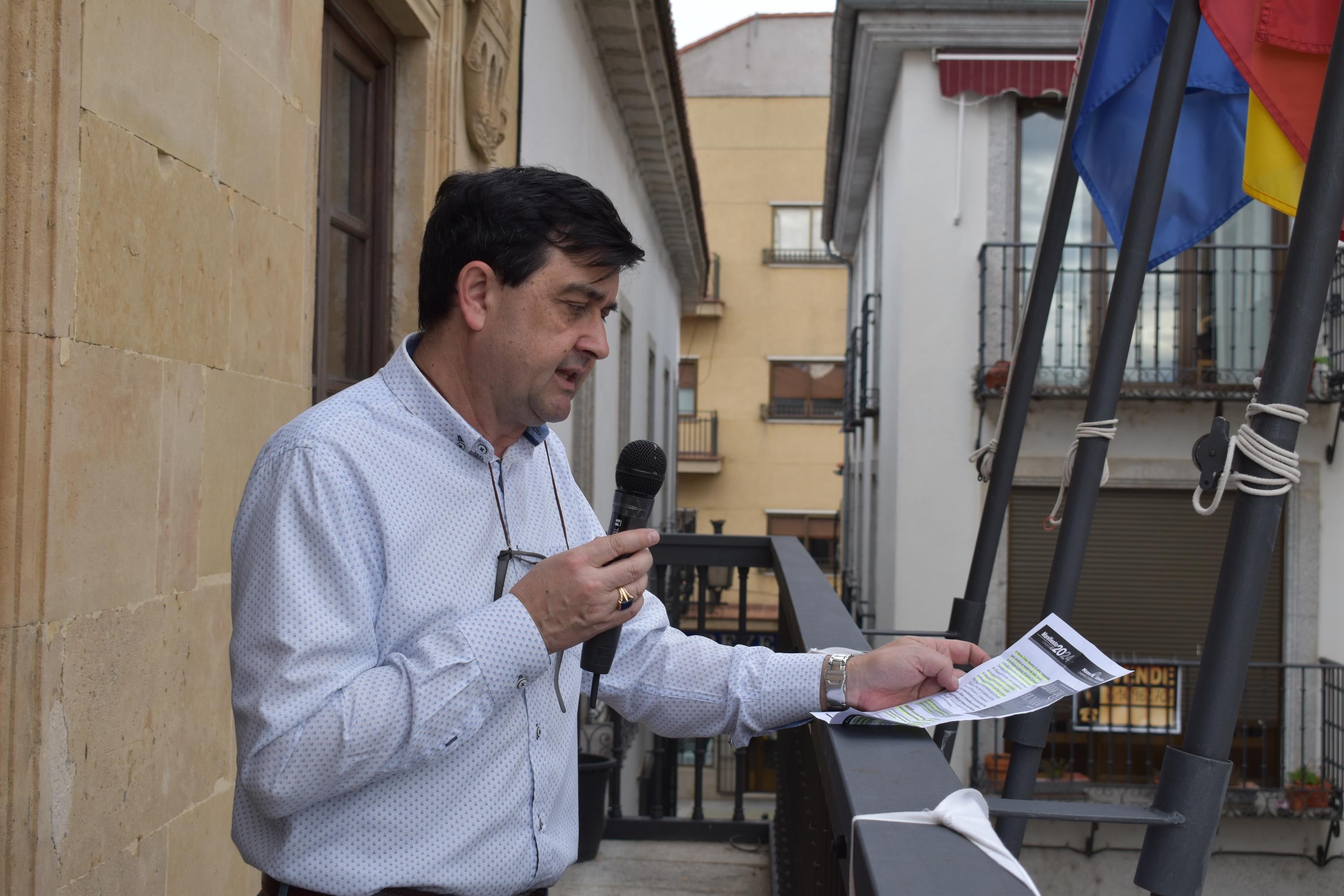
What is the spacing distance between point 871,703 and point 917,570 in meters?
8.18

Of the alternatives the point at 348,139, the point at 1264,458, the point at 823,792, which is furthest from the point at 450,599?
the point at 348,139

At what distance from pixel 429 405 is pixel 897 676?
80cm

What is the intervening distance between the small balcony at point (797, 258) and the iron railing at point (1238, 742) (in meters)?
16.7

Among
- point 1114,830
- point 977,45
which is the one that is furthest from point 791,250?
point 1114,830

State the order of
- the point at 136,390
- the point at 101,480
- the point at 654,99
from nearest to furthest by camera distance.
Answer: the point at 101,480
the point at 136,390
the point at 654,99

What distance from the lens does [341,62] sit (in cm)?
371

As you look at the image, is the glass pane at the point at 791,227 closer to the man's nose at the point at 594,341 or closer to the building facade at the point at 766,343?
the building facade at the point at 766,343

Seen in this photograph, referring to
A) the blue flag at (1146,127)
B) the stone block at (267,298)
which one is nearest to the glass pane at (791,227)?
the blue flag at (1146,127)

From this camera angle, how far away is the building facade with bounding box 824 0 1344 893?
9359 mm

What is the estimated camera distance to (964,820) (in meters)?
1.15

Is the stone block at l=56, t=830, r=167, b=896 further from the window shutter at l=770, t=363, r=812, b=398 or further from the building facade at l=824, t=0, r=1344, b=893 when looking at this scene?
the window shutter at l=770, t=363, r=812, b=398

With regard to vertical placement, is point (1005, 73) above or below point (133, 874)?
above

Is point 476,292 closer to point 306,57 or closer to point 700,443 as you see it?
point 306,57

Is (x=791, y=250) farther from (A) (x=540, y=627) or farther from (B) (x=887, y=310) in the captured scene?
(A) (x=540, y=627)
